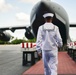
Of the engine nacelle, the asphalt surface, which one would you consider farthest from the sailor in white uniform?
the engine nacelle

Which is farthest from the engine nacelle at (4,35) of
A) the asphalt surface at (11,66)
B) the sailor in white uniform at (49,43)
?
the sailor in white uniform at (49,43)

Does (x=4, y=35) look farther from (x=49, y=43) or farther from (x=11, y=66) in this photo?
(x=49, y=43)

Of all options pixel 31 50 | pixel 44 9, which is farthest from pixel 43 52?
pixel 44 9

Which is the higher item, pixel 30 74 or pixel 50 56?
pixel 50 56

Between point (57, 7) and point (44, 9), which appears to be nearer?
point (44, 9)

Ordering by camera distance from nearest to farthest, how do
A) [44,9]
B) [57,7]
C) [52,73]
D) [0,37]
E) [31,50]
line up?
[52,73] → [31,50] → [44,9] → [57,7] → [0,37]

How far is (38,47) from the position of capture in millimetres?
6500

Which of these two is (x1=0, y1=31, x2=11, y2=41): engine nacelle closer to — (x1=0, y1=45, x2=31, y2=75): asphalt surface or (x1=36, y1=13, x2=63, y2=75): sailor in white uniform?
(x1=0, y1=45, x2=31, y2=75): asphalt surface

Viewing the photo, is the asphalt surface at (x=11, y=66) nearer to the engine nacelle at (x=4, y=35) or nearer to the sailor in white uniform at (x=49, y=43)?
the sailor in white uniform at (x=49, y=43)

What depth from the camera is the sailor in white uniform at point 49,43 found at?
6480 mm

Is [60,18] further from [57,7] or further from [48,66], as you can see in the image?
[48,66]

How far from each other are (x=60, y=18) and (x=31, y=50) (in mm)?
3929

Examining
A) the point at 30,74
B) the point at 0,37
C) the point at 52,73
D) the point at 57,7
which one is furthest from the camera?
the point at 0,37

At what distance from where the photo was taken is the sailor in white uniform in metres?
6.48
